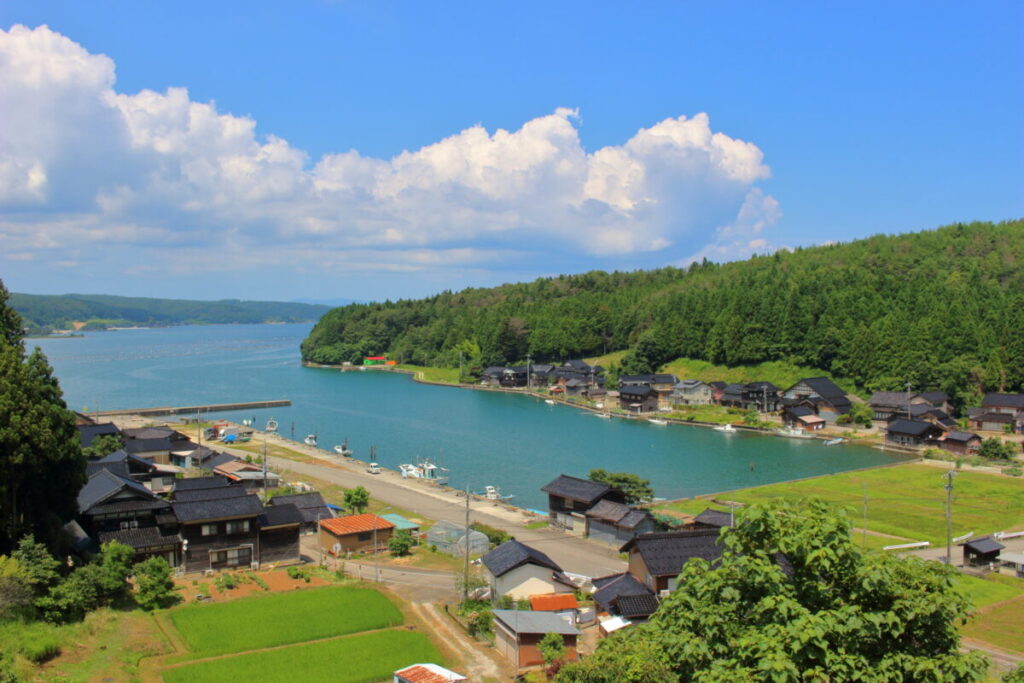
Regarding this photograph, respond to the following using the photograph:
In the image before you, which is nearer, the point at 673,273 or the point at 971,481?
the point at 971,481

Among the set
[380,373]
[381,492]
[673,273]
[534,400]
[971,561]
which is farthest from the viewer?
[673,273]

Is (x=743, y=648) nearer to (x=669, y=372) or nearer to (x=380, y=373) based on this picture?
(x=669, y=372)

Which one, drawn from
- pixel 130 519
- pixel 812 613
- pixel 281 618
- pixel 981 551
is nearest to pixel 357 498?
pixel 130 519

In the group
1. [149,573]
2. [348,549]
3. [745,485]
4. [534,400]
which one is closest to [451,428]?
[534,400]

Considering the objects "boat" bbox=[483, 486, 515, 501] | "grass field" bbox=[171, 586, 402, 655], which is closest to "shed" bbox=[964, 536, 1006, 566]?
"grass field" bbox=[171, 586, 402, 655]

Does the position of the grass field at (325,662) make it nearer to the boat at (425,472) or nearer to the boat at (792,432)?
the boat at (425,472)

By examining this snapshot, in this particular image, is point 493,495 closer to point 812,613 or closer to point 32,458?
point 32,458

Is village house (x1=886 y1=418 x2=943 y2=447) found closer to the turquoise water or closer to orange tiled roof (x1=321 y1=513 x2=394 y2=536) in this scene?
the turquoise water
